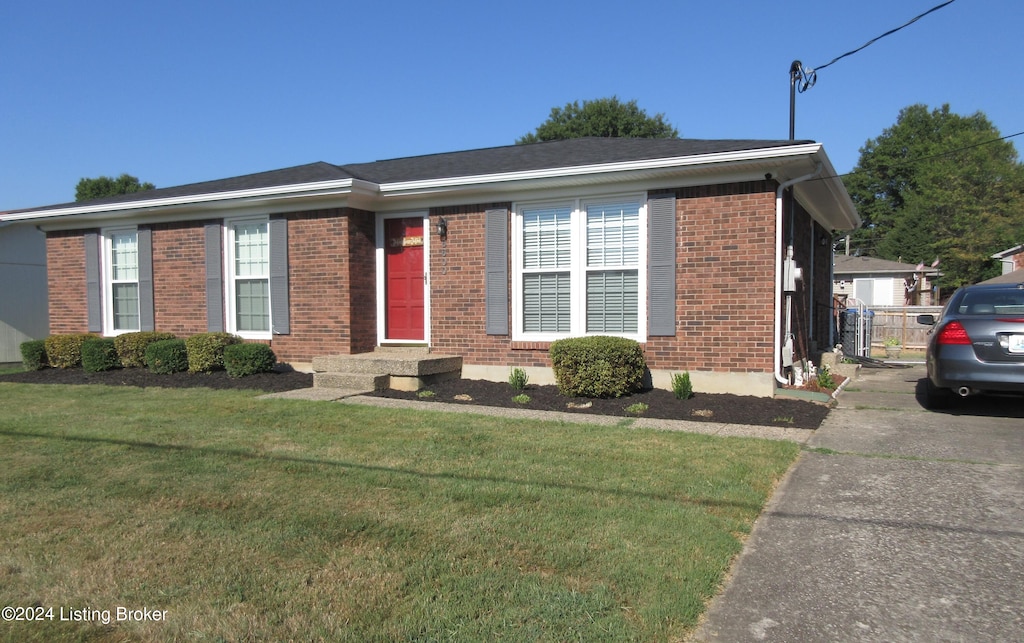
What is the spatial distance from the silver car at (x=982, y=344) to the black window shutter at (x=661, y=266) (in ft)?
9.39

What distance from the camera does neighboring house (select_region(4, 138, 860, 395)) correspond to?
8180 mm

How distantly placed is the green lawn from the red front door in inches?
167

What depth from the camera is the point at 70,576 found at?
2.99 metres

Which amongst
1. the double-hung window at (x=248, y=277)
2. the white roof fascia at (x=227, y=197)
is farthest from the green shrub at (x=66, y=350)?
the double-hung window at (x=248, y=277)

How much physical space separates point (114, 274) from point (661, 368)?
10.1m

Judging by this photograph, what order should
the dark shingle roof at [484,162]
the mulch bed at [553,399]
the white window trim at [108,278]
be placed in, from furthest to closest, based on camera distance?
the white window trim at [108,278] → the dark shingle roof at [484,162] → the mulch bed at [553,399]

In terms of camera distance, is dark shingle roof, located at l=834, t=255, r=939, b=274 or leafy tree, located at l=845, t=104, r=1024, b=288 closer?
dark shingle roof, located at l=834, t=255, r=939, b=274

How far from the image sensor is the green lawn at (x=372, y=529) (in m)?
2.64

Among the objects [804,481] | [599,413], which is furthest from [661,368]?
[804,481]

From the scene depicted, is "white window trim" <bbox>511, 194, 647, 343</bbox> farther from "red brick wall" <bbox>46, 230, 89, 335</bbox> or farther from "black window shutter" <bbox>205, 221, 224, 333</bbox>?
"red brick wall" <bbox>46, 230, 89, 335</bbox>

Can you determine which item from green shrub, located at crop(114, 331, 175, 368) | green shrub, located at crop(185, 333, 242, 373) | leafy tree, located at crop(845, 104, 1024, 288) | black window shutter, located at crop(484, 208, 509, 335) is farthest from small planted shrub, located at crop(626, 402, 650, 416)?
leafy tree, located at crop(845, 104, 1024, 288)

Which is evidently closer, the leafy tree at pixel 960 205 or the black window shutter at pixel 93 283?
the black window shutter at pixel 93 283

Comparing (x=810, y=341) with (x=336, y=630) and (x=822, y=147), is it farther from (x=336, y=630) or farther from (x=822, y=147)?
(x=336, y=630)

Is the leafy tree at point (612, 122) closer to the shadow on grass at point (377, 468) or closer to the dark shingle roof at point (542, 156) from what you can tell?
the dark shingle roof at point (542, 156)
